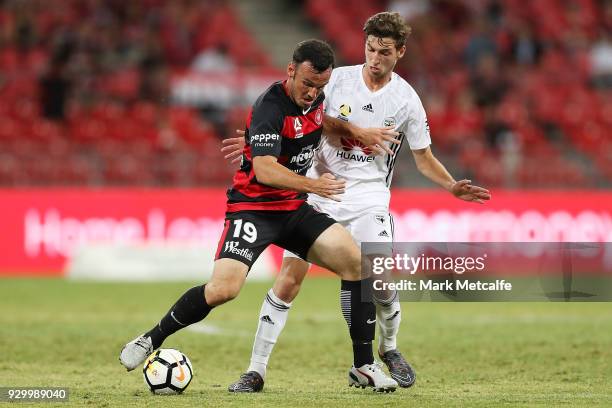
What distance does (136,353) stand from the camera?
6.90 metres

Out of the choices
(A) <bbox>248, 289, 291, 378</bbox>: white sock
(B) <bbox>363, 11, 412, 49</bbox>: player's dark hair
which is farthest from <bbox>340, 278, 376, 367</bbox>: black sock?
(B) <bbox>363, 11, 412, 49</bbox>: player's dark hair

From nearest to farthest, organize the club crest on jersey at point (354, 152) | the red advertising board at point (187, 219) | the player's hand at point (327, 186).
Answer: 1. the player's hand at point (327, 186)
2. the club crest on jersey at point (354, 152)
3. the red advertising board at point (187, 219)

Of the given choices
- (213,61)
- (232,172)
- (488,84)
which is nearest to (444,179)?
(232,172)

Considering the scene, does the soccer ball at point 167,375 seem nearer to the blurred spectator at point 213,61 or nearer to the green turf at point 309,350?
the green turf at point 309,350

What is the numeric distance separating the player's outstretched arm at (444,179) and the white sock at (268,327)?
1.41 meters

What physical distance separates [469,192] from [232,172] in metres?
9.80

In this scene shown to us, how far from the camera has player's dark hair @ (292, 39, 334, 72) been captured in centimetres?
678

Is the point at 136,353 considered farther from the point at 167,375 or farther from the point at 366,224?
the point at 366,224

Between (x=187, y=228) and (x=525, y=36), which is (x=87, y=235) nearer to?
(x=187, y=228)

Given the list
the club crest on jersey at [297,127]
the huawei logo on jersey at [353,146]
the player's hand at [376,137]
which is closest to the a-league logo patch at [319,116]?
the club crest on jersey at [297,127]

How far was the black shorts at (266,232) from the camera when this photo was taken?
696 centimetres

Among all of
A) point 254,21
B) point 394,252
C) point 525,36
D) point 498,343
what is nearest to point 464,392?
point 394,252

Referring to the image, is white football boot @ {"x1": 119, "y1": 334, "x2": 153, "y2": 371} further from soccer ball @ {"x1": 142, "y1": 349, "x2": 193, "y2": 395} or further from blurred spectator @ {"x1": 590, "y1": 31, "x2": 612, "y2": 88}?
blurred spectator @ {"x1": 590, "y1": 31, "x2": 612, "y2": 88}

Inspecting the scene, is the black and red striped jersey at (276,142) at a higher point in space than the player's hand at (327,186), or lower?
higher
